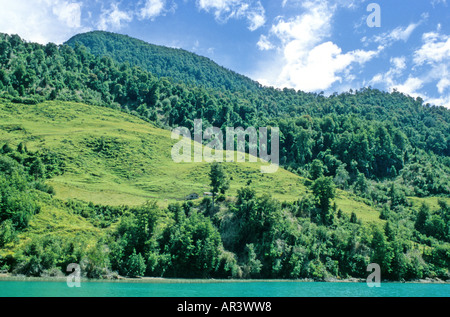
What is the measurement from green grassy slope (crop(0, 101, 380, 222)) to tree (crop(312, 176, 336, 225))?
8.15m

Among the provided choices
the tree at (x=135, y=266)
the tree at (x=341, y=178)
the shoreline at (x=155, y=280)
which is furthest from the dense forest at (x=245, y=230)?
the shoreline at (x=155, y=280)

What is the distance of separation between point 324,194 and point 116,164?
59.2m

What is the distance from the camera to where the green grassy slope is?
277 feet

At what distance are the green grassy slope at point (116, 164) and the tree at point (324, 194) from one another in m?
8.15

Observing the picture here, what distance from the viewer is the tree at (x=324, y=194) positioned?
2969 inches

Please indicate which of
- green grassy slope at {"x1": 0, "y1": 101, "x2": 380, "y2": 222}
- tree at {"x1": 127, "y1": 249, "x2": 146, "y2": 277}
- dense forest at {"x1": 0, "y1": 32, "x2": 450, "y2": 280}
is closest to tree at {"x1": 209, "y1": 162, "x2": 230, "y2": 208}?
dense forest at {"x1": 0, "y1": 32, "x2": 450, "y2": 280}

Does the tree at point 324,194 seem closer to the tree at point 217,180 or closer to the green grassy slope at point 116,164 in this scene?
the green grassy slope at point 116,164

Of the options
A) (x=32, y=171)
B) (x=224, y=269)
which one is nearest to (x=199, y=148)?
(x=32, y=171)

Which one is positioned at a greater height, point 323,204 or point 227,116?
point 227,116

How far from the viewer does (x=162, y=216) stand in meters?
69.8

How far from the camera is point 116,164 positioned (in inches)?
4018

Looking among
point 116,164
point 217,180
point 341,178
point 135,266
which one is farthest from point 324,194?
point 116,164
